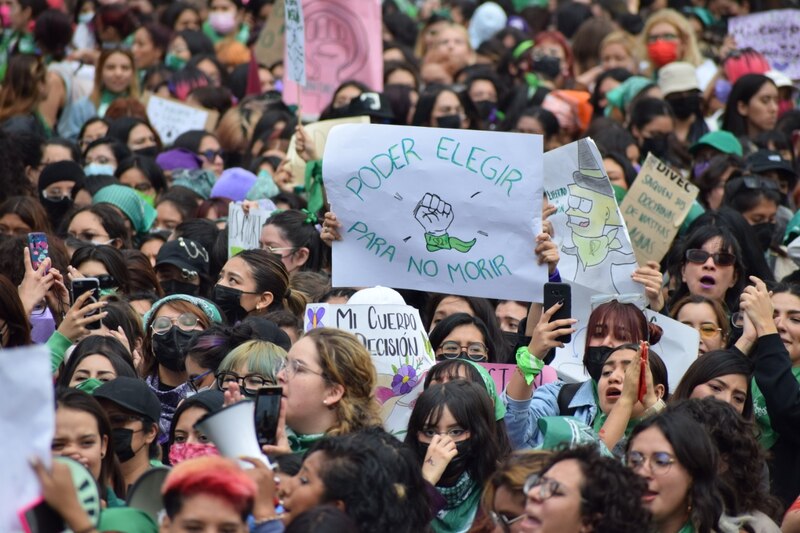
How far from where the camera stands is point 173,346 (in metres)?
7.12

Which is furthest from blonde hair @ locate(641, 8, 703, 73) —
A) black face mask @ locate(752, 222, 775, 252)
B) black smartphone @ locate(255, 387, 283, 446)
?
black smartphone @ locate(255, 387, 283, 446)

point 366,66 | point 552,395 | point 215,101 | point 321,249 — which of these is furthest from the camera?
point 215,101

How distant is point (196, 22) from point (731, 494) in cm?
1074

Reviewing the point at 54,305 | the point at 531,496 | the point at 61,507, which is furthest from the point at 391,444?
the point at 54,305

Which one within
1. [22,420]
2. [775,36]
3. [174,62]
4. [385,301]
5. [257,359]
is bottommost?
[257,359]

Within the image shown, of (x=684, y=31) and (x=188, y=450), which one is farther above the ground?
(x=684, y=31)

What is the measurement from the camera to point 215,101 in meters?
12.6

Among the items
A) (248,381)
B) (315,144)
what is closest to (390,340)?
(248,381)

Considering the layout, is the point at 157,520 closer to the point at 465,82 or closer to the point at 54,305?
the point at 54,305

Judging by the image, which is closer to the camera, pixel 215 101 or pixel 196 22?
pixel 215 101

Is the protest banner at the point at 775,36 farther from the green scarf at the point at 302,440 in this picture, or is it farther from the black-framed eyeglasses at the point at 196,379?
the green scarf at the point at 302,440

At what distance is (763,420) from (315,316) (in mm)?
2010

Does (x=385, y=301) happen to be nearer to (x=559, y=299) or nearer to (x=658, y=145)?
(x=559, y=299)

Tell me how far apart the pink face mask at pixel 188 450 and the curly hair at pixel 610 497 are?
1.33m
